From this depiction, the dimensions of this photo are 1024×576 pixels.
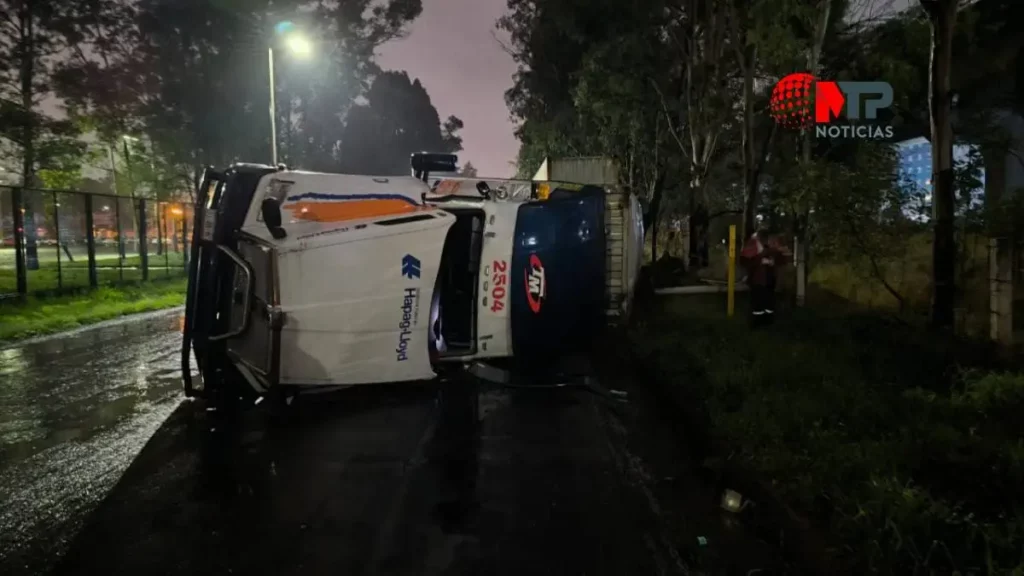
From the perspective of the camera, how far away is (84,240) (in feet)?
56.6

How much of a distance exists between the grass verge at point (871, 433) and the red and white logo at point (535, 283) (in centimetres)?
168

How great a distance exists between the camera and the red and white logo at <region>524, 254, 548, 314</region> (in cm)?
720

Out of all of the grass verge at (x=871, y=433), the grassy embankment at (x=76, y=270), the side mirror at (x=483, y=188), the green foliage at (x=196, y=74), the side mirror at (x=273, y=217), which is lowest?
the grass verge at (x=871, y=433)

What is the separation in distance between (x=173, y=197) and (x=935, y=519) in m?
33.4

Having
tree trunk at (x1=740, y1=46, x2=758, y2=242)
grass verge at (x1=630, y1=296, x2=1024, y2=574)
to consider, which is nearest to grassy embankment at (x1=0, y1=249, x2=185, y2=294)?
grass verge at (x1=630, y1=296, x2=1024, y2=574)

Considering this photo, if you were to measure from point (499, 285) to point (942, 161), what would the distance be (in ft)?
17.2

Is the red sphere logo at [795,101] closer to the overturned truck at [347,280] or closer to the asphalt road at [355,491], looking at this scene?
the overturned truck at [347,280]

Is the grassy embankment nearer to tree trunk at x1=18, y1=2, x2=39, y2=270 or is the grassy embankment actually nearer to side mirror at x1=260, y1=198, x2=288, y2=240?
tree trunk at x1=18, y1=2, x2=39, y2=270

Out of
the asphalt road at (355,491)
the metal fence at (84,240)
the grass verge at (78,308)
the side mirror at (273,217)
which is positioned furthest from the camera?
the metal fence at (84,240)

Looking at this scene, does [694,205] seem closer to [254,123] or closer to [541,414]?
[541,414]

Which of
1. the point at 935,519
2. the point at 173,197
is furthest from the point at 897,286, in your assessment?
the point at 173,197

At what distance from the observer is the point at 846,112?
1365cm

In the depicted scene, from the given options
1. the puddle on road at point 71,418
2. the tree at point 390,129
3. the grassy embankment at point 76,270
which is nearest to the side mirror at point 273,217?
the puddle on road at point 71,418

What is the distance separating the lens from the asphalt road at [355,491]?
383cm
